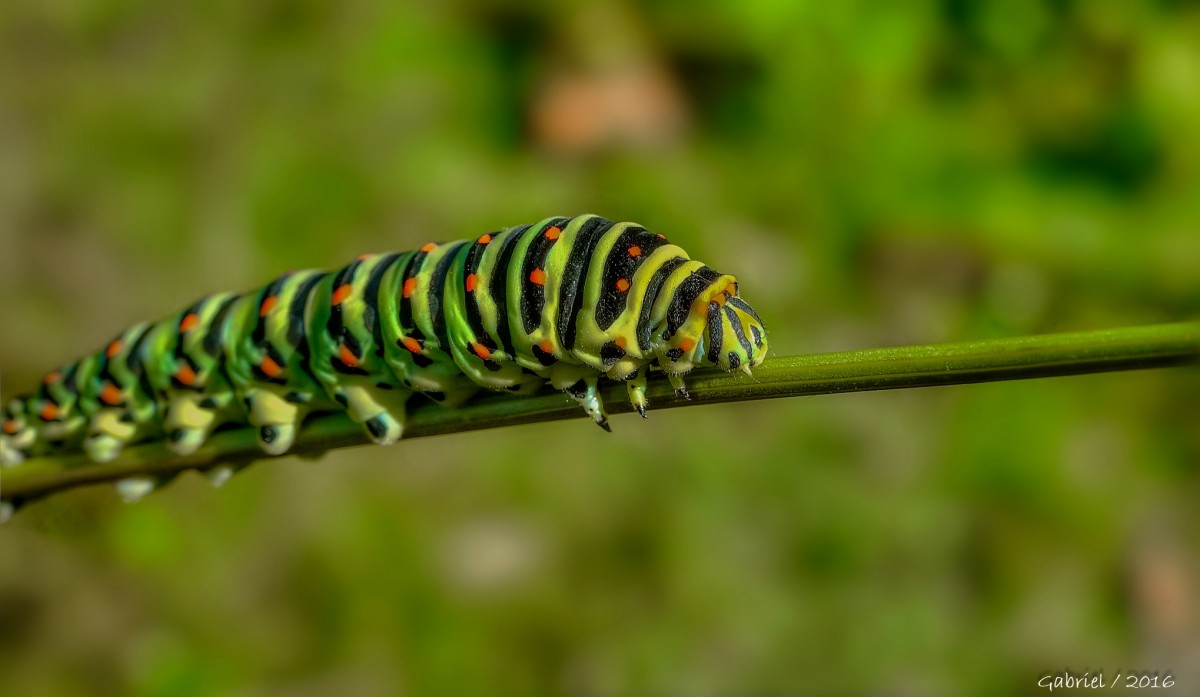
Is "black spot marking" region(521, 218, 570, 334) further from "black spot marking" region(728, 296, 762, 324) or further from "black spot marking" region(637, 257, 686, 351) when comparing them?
"black spot marking" region(728, 296, 762, 324)

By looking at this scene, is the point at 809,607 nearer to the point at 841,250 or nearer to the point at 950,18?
the point at 841,250

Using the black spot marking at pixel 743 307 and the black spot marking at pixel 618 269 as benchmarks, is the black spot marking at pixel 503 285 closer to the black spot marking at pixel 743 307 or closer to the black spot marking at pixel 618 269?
the black spot marking at pixel 618 269

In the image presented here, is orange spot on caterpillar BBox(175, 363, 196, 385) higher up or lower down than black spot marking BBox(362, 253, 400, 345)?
lower down

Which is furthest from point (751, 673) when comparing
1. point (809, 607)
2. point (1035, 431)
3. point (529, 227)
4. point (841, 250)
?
point (529, 227)

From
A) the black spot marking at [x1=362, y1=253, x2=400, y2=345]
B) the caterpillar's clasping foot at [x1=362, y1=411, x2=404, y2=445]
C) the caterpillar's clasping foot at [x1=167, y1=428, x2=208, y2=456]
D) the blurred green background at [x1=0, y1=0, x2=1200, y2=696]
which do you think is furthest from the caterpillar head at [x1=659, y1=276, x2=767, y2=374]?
the blurred green background at [x1=0, y1=0, x2=1200, y2=696]

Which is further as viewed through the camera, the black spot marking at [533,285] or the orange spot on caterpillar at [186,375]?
the orange spot on caterpillar at [186,375]

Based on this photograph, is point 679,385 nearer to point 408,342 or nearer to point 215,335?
point 408,342

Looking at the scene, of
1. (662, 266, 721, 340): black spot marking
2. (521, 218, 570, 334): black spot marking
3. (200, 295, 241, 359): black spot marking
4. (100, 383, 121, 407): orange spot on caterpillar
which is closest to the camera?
(662, 266, 721, 340): black spot marking

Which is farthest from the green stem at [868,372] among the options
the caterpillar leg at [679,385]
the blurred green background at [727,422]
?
the blurred green background at [727,422]
